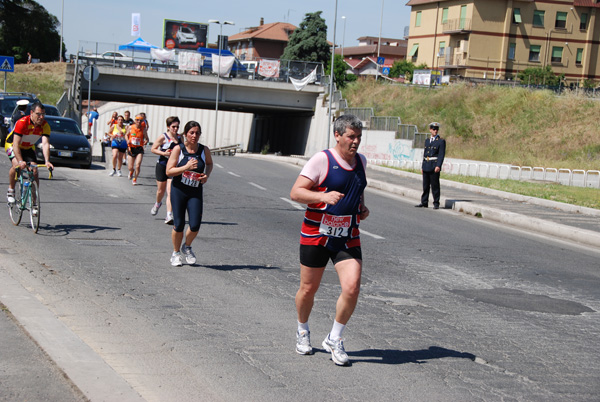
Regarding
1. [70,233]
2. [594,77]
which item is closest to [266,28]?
[594,77]

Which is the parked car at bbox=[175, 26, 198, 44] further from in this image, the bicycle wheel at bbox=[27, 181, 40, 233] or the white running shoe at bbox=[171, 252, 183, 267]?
the white running shoe at bbox=[171, 252, 183, 267]

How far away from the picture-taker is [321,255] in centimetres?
531

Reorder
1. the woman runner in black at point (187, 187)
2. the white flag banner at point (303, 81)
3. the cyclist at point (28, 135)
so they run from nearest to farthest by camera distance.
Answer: the woman runner in black at point (187, 187), the cyclist at point (28, 135), the white flag banner at point (303, 81)

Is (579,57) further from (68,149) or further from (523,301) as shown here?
(523,301)

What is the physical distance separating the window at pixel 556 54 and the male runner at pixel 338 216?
232 ft

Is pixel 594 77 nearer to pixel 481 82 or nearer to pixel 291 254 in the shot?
pixel 481 82

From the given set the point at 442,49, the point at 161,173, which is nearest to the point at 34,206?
the point at 161,173

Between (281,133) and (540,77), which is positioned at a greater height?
(540,77)

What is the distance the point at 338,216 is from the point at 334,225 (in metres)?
0.07

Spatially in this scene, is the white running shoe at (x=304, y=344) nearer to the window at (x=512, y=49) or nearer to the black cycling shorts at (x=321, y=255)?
the black cycling shorts at (x=321, y=255)

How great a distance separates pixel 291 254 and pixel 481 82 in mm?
44726

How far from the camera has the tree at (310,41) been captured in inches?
3226

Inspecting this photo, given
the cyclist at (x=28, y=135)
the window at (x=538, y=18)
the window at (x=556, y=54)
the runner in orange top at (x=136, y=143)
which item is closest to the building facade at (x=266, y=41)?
the window at (x=538, y=18)

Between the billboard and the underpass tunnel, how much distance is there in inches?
397
